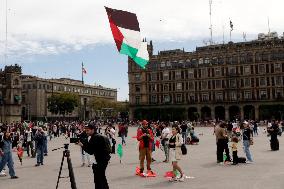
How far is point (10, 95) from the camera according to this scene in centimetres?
8669

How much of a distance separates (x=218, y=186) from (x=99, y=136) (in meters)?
4.11

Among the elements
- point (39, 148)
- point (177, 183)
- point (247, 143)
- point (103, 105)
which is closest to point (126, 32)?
point (39, 148)

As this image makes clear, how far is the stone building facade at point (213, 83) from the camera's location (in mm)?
81625

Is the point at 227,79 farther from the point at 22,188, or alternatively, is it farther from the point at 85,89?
the point at 22,188

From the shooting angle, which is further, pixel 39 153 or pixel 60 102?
pixel 60 102

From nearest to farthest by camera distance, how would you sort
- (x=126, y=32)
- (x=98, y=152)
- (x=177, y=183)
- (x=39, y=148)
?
(x=98, y=152) < (x=177, y=183) < (x=126, y=32) < (x=39, y=148)

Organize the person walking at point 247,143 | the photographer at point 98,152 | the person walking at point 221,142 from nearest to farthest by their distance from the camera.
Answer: the photographer at point 98,152, the person walking at point 221,142, the person walking at point 247,143

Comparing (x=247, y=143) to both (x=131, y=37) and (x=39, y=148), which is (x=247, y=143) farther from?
(x=39, y=148)

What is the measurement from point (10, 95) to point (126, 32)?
7728 cm

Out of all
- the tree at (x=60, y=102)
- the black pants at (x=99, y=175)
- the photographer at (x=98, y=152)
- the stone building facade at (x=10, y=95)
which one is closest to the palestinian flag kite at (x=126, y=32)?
the photographer at (x=98, y=152)

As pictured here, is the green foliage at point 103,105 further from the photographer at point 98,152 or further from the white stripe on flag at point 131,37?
the photographer at point 98,152

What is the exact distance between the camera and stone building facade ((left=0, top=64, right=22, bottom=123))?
281 feet

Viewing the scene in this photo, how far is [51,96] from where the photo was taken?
10394cm

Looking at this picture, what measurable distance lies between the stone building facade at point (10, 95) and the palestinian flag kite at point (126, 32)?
75.4m
